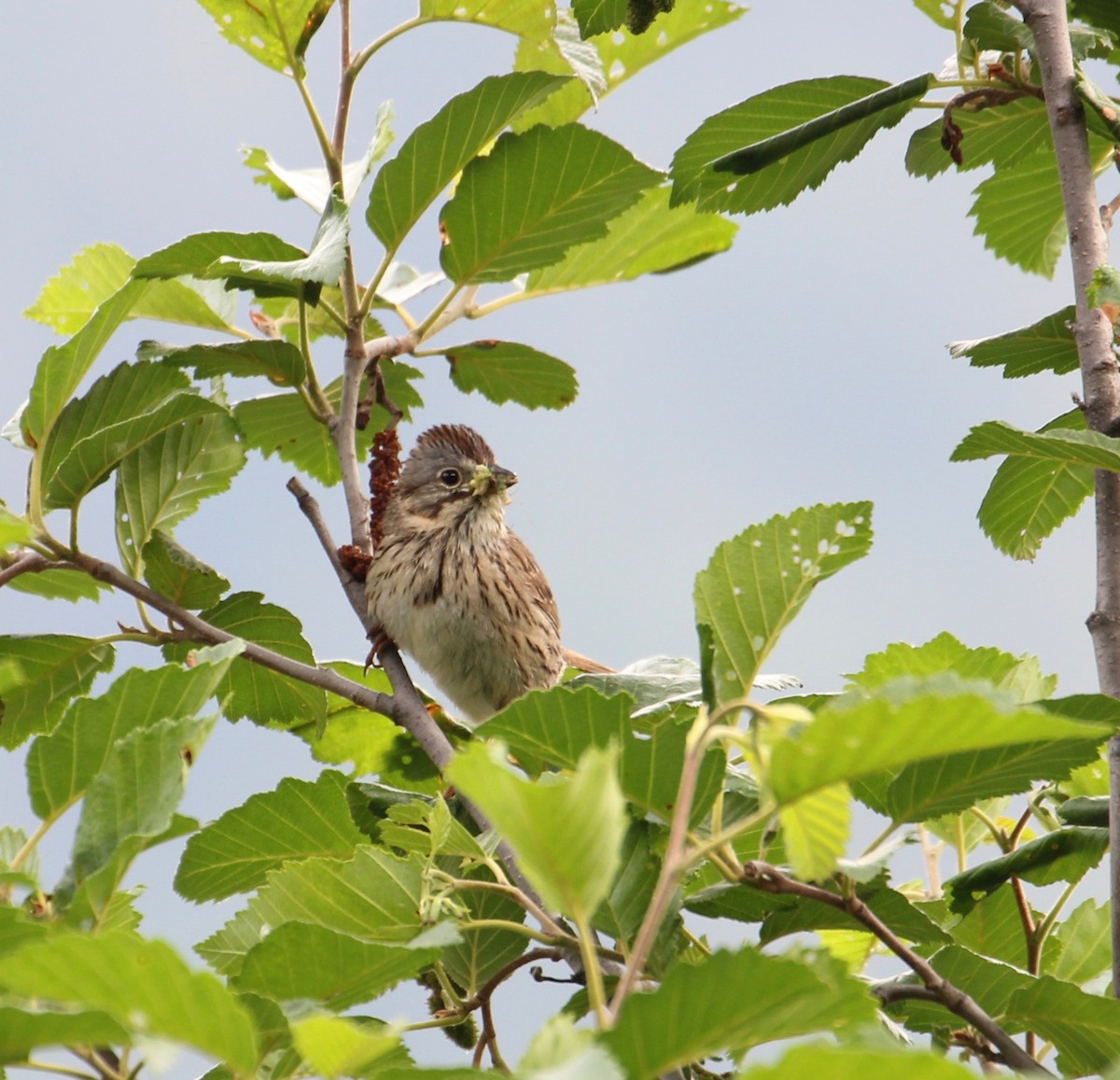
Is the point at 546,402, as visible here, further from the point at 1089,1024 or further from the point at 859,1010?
the point at 859,1010

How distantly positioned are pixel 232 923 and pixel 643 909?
24.5 inches

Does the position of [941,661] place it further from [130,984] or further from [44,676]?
[44,676]

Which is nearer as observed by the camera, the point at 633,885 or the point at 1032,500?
the point at 633,885

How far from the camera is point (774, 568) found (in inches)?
72.0

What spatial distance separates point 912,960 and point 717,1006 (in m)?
0.76

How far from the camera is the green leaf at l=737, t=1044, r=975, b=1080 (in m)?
0.91

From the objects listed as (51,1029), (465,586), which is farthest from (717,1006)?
(465,586)

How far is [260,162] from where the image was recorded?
3346mm

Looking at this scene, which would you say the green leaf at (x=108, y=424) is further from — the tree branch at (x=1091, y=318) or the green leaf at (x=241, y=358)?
the tree branch at (x=1091, y=318)

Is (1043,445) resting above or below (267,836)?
above

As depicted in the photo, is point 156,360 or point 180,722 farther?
point 156,360

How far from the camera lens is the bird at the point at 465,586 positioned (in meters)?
4.64

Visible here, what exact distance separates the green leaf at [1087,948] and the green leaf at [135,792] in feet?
5.21

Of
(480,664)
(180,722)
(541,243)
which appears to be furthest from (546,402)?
(180,722)
